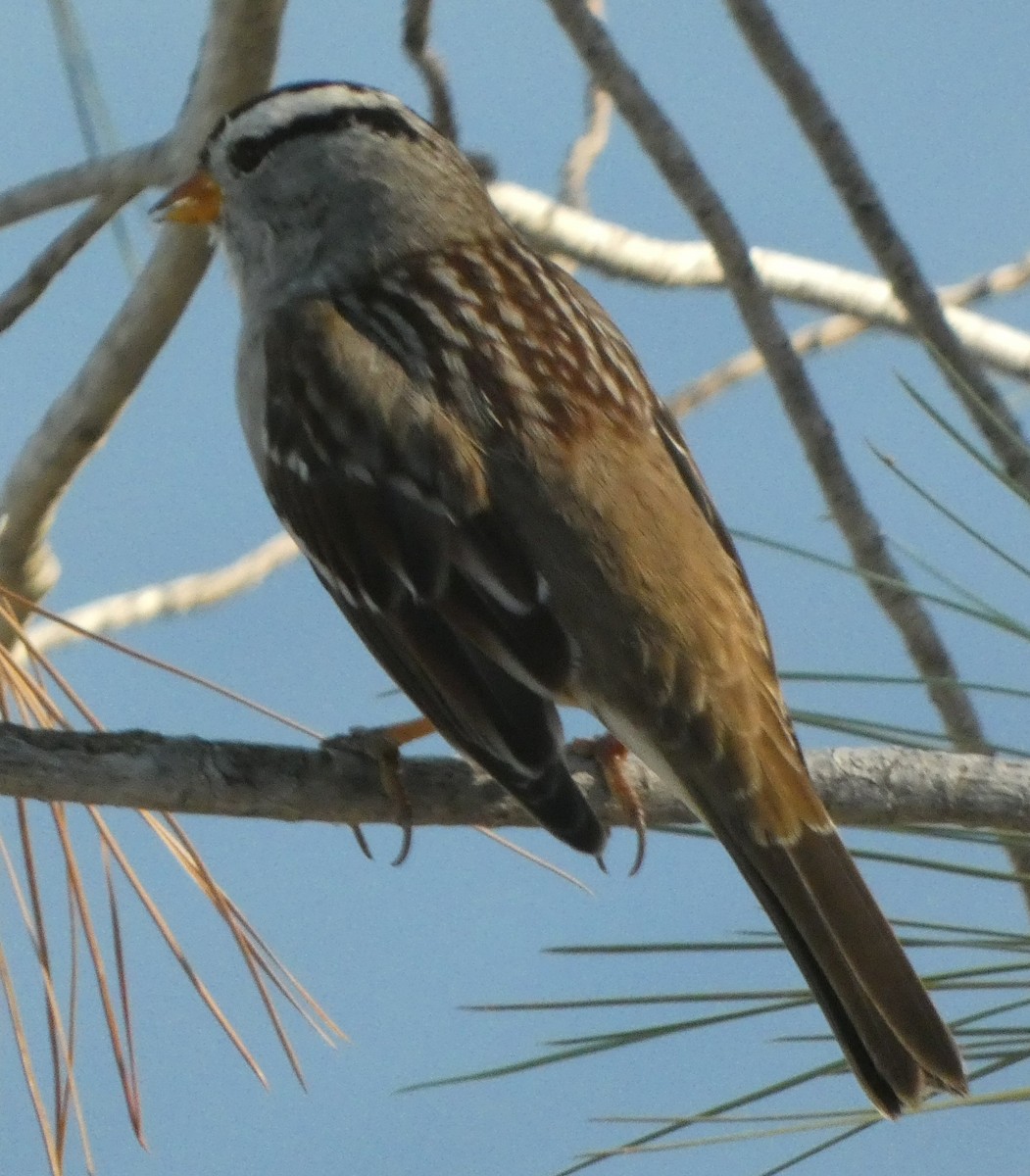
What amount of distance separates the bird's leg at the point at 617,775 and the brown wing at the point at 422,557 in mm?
129

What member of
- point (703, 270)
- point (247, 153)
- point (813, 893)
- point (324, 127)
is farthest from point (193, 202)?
point (813, 893)

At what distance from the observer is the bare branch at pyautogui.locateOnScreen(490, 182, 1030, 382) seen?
254 centimetres

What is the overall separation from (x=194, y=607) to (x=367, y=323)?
2.64 ft

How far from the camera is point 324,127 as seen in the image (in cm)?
232

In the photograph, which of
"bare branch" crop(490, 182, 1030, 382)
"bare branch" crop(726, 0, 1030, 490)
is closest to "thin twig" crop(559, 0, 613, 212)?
"bare branch" crop(490, 182, 1030, 382)

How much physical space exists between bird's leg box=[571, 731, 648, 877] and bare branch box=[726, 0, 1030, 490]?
0.46m

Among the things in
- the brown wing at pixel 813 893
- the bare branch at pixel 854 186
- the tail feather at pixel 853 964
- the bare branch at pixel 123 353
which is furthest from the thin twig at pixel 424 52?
the tail feather at pixel 853 964

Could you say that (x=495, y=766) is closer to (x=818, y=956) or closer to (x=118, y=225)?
(x=818, y=956)

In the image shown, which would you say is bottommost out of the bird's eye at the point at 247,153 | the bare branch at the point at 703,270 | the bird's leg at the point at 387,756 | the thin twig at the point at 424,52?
the bird's leg at the point at 387,756

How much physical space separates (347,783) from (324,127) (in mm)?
1063

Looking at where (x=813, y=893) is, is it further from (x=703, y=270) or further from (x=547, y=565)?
(x=703, y=270)

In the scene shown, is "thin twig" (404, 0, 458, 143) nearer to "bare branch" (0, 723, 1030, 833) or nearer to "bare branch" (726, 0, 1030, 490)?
"bare branch" (726, 0, 1030, 490)

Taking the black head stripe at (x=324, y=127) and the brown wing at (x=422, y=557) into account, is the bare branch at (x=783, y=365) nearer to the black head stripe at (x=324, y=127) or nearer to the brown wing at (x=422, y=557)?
the brown wing at (x=422, y=557)

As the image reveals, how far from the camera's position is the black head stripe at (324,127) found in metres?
2.26
